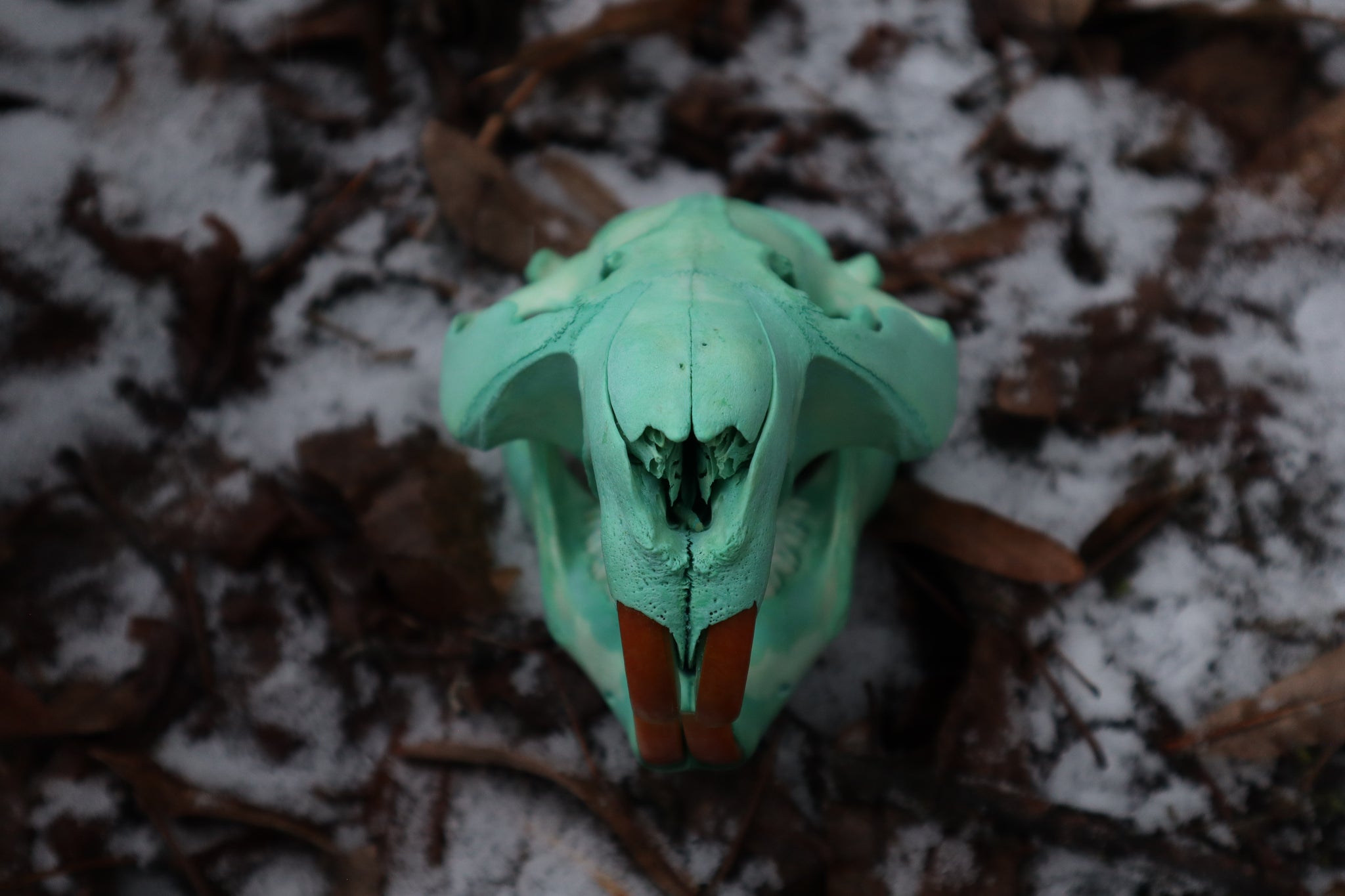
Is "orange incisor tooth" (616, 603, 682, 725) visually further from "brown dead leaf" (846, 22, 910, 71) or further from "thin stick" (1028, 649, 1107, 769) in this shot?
"brown dead leaf" (846, 22, 910, 71)

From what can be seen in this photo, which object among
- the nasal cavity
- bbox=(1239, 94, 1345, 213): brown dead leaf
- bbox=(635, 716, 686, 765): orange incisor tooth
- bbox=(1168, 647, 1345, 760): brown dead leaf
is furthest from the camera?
bbox=(1239, 94, 1345, 213): brown dead leaf

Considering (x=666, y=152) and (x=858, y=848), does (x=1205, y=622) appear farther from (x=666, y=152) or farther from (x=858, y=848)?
(x=666, y=152)

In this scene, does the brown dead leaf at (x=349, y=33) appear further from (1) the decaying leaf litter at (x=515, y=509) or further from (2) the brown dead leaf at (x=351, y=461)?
(2) the brown dead leaf at (x=351, y=461)

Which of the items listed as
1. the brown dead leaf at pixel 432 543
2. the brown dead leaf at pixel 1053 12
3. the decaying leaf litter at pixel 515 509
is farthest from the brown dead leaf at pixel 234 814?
the brown dead leaf at pixel 1053 12

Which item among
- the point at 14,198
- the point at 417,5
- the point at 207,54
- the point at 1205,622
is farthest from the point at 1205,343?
the point at 14,198

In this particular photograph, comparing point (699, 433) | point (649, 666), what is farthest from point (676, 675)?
point (699, 433)

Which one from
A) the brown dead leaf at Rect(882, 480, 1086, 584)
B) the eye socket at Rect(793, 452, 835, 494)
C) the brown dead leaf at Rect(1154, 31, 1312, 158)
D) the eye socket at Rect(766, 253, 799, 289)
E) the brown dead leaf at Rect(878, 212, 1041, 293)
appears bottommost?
the brown dead leaf at Rect(882, 480, 1086, 584)

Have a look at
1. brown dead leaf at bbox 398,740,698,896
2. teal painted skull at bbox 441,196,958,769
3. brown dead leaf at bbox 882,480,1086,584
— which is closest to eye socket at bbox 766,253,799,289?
teal painted skull at bbox 441,196,958,769
